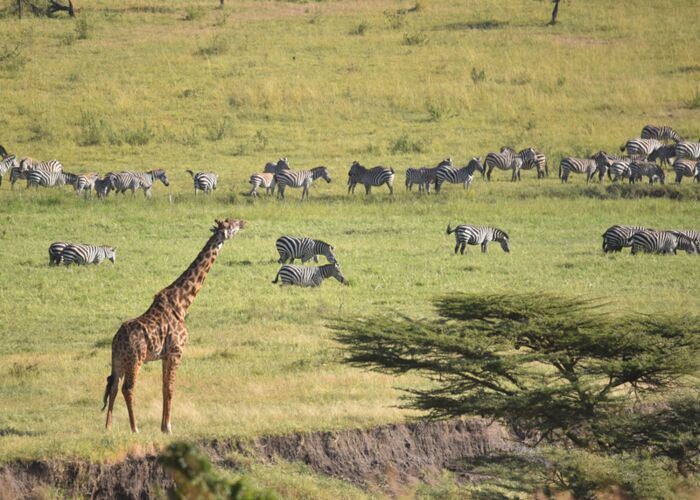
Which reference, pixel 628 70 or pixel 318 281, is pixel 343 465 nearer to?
pixel 318 281

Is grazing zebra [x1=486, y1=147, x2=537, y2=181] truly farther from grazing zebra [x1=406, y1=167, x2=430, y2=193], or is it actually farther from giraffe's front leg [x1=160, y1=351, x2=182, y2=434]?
giraffe's front leg [x1=160, y1=351, x2=182, y2=434]

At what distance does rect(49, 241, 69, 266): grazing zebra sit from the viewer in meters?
20.3

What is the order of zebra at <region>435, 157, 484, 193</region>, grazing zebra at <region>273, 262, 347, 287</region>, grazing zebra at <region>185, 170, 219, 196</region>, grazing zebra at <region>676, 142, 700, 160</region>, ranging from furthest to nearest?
grazing zebra at <region>676, 142, 700, 160</region> → zebra at <region>435, 157, 484, 193</region> → grazing zebra at <region>185, 170, 219, 196</region> → grazing zebra at <region>273, 262, 347, 287</region>

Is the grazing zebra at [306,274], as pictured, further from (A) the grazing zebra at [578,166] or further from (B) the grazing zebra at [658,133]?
(B) the grazing zebra at [658,133]

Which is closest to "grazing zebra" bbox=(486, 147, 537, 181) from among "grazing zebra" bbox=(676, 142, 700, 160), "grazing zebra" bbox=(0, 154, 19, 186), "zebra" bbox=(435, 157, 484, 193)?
"zebra" bbox=(435, 157, 484, 193)

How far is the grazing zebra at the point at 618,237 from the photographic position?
2178cm

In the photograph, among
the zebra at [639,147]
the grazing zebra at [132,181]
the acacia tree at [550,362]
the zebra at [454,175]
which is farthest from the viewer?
the zebra at [639,147]

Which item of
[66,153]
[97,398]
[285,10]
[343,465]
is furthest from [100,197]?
[285,10]

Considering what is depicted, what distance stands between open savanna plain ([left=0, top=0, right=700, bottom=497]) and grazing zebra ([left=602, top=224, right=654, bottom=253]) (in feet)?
0.78

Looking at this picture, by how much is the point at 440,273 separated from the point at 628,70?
2306cm

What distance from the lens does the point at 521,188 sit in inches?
1144

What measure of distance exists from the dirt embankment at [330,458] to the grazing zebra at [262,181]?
1553 cm

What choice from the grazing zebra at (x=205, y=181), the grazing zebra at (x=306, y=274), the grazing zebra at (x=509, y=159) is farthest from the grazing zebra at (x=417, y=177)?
the grazing zebra at (x=306, y=274)

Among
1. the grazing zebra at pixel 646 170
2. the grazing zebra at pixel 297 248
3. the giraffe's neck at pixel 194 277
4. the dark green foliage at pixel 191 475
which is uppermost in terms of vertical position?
the grazing zebra at pixel 646 170
